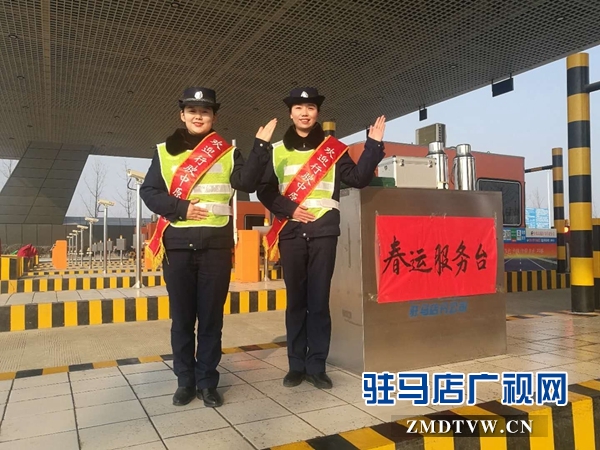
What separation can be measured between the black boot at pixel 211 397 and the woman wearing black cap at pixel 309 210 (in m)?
0.51

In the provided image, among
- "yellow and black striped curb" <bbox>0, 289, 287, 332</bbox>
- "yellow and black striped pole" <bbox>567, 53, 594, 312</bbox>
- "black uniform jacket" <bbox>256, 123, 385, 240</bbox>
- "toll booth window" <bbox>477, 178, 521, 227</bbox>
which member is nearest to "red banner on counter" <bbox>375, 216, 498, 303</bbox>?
"black uniform jacket" <bbox>256, 123, 385, 240</bbox>

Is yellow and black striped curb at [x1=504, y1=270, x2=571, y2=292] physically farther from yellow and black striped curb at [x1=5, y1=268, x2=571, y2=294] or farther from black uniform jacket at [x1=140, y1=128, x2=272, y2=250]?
black uniform jacket at [x1=140, y1=128, x2=272, y2=250]

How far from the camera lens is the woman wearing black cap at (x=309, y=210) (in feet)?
10.1

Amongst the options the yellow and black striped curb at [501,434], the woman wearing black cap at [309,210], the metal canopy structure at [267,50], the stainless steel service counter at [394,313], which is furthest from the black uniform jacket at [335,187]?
the metal canopy structure at [267,50]

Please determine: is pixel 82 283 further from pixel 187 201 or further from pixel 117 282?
pixel 187 201

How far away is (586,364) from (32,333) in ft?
19.2

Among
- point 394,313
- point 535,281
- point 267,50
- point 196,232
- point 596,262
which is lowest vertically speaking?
point 535,281

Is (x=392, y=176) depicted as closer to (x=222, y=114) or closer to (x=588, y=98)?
(x=588, y=98)

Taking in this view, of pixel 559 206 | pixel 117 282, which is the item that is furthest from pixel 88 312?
pixel 559 206

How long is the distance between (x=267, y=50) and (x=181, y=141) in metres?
7.17

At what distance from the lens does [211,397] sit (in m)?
2.74

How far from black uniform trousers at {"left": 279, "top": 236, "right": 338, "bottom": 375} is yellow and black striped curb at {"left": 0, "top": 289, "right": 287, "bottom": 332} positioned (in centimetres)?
427

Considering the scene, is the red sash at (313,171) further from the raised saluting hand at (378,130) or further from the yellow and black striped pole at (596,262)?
the yellow and black striped pole at (596,262)

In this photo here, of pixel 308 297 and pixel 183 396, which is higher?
pixel 308 297
